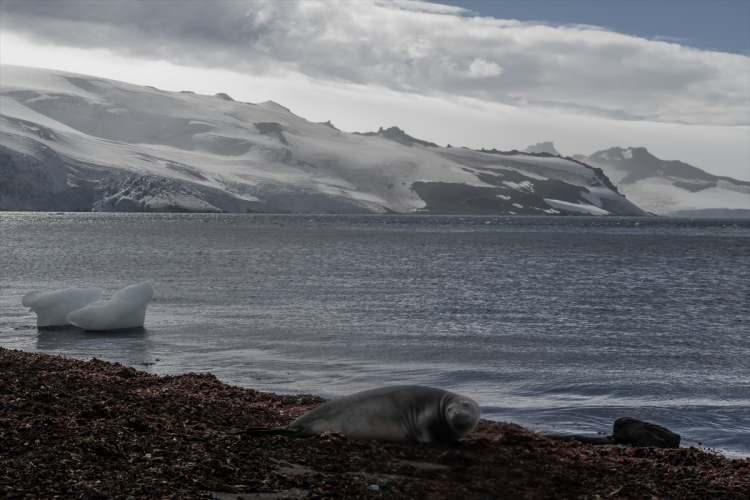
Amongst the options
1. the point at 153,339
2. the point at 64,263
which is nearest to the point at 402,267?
the point at 64,263

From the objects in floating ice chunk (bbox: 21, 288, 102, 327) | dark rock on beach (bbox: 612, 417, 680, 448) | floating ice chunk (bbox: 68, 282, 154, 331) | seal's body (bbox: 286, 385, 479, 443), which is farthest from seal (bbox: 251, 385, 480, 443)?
floating ice chunk (bbox: 21, 288, 102, 327)

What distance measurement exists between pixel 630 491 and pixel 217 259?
81.2m

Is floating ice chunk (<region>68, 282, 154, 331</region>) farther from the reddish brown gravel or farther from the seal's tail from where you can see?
the seal's tail

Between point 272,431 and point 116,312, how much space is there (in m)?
22.2

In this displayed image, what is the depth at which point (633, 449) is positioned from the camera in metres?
15.7

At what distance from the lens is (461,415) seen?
46.0 ft

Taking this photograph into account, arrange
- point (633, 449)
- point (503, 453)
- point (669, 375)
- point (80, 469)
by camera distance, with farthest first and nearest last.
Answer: point (669, 375)
point (633, 449)
point (503, 453)
point (80, 469)

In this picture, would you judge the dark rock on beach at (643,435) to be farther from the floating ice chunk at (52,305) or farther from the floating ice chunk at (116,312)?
the floating ice chunk at (52,305)

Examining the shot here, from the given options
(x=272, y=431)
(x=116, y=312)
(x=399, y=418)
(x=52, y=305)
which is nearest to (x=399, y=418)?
Result: (x=399, y=418)

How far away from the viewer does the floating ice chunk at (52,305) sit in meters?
34.7

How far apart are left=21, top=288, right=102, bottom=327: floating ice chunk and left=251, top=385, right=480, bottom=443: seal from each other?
2299cm

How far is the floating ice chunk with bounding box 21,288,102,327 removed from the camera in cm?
3472

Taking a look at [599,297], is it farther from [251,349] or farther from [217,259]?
[217,259]

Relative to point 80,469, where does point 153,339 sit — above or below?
below
